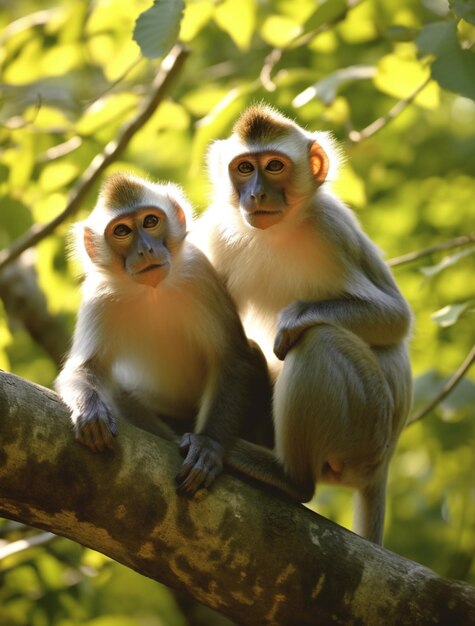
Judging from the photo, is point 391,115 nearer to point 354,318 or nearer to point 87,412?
point 354,318

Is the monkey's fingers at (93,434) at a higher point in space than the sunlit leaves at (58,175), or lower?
higher

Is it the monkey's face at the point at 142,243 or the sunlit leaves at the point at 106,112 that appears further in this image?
the sunlit leaves at the point at 106,112

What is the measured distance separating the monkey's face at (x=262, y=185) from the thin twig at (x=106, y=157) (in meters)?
1.14

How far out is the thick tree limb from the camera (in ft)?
13.5

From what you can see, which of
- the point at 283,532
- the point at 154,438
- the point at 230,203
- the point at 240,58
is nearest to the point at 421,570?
the point at 283,532

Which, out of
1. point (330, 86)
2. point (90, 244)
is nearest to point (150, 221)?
point (90, 244)

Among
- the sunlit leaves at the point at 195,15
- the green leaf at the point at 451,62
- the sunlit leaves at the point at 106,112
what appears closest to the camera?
the green leaf at the point at 451,62

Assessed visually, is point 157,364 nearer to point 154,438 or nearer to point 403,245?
point 154,438

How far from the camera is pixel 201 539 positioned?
428 cm

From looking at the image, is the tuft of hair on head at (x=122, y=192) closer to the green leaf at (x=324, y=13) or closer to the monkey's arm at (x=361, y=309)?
the monkey's arm at (x=361, y=309)

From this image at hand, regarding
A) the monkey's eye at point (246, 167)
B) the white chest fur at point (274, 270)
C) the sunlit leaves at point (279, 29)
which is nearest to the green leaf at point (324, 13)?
the monkey's eye at point (246, 167)

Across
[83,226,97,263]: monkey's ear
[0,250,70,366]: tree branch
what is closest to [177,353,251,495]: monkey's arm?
[83,226,97,263]: monkey's ear

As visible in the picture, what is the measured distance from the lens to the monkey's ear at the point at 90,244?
6059 millimetres

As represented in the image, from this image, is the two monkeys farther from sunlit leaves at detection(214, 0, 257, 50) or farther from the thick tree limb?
the thick tree limb
